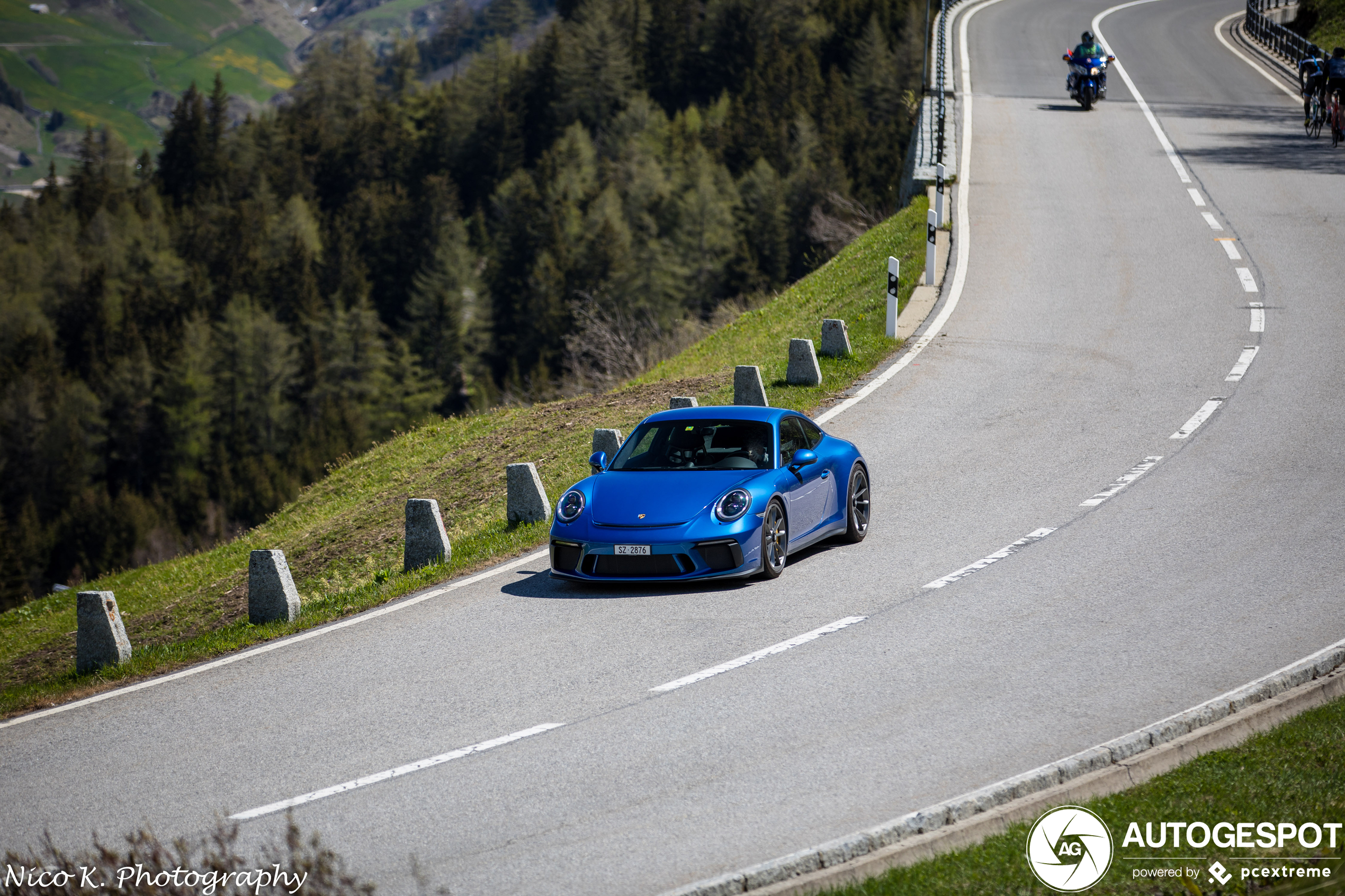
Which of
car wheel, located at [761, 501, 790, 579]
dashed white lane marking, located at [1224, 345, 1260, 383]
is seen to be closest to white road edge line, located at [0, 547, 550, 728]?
car wheel, located at [761, 501, 790, 579]

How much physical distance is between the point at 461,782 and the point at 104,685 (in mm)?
4634

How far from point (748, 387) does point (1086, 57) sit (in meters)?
25.3

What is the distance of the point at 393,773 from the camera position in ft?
23.6

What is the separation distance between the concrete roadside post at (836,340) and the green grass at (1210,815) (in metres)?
12.3

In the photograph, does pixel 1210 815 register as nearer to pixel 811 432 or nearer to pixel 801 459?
pixel 801 459

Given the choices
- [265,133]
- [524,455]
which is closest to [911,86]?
[265,133]

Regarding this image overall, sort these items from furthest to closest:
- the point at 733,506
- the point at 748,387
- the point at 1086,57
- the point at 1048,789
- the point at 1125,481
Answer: the point at 1086,57 < the point at 748,387 < the point at 1125,481 < the point at 733,506 < the point at 1048,789

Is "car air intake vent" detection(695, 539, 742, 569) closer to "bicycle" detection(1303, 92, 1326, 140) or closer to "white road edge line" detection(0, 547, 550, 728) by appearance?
"white road edge line" detection(0, 547, 550, 728)

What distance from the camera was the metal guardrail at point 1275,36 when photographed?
44.0 metres

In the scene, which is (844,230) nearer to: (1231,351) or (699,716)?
(1231,351)

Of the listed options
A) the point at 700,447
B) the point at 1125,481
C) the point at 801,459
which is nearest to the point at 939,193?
the point at 1125,481

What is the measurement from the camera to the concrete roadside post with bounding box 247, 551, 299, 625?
1151 cm

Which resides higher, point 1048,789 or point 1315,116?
point 1315,116

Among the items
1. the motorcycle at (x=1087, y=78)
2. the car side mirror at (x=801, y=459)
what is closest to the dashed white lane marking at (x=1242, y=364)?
the car side mirror at (x=801, y=459)
